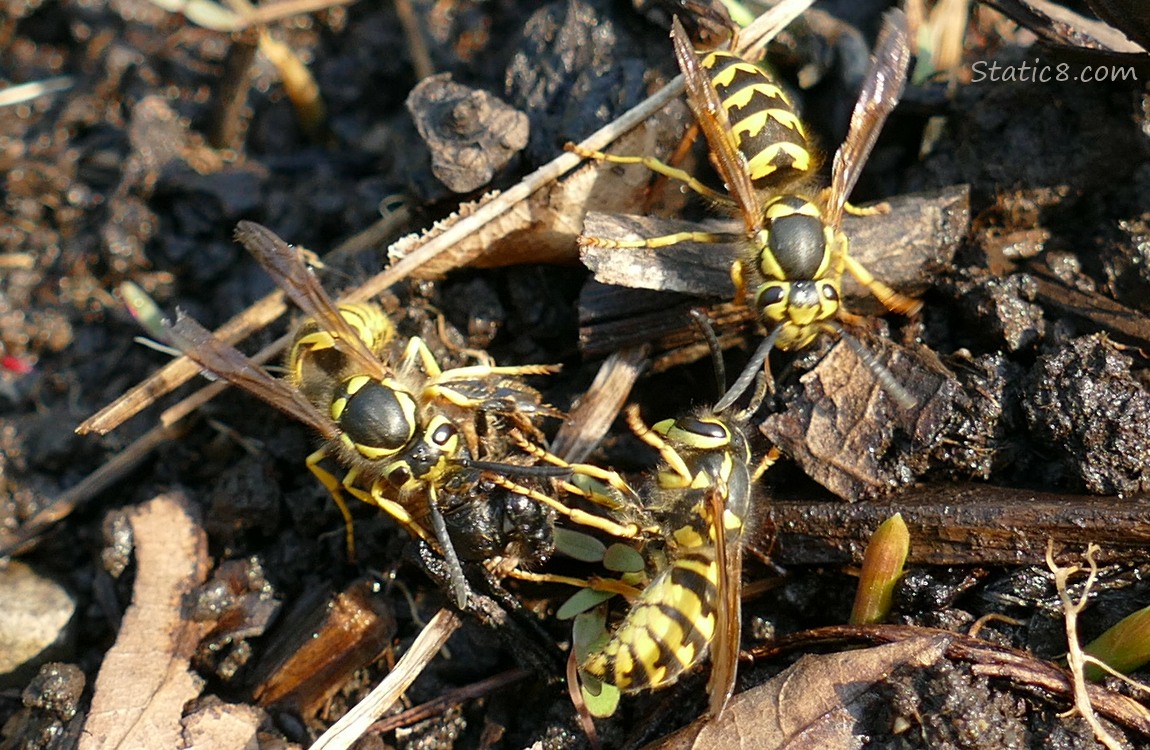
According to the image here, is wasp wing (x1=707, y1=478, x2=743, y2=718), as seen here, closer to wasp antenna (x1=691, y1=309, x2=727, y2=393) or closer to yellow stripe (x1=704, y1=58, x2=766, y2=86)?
wasp antenna (x1=691, y1=309, x2=727, y2=393)

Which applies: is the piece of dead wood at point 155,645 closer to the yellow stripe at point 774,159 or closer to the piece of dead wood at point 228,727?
the piece of dead wood at point 228,727

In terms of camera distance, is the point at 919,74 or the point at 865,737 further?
the point at 919,74

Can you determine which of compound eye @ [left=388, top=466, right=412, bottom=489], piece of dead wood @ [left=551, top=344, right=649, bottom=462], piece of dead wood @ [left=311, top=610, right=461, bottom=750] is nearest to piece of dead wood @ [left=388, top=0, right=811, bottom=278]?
piece of dead wood @ [left=551, top=344, right=649, bottom=462]

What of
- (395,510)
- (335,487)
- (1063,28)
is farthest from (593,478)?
(1063,28)

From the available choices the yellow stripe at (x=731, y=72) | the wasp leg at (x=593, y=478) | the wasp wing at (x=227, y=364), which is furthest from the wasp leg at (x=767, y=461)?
the wasp wing at (x=227, y=364)

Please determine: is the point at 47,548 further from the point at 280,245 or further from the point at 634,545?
the point at 634,545

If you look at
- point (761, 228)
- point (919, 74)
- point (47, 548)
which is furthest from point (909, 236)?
point (47, 548)
